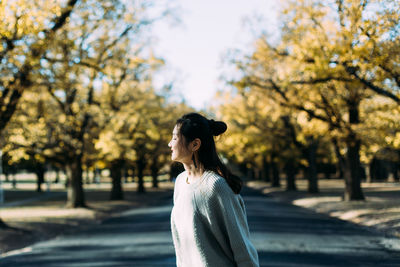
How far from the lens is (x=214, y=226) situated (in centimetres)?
259

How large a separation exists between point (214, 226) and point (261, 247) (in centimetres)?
899

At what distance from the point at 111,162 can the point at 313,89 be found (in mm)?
15592

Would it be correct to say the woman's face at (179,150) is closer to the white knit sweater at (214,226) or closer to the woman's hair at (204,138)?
the woman's hair at (204,138)

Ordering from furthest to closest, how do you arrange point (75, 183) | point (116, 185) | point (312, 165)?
point (116, 185) < point (312, 165) < point (75, 183)

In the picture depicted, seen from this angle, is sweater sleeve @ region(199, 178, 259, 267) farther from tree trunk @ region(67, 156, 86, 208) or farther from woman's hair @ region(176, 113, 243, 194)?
tree trunk @ region(67, 156, 86, 208)

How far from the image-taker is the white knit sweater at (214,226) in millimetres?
2562

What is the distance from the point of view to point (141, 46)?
26.6 m

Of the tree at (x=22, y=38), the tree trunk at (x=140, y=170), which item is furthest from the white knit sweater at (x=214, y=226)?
the tree trunk at (x=140, y=170)

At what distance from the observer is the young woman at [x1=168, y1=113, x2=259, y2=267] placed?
257cm

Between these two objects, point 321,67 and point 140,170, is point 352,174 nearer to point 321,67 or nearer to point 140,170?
point 321,67

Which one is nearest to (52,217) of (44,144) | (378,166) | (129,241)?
(44,144)

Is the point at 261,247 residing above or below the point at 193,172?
below

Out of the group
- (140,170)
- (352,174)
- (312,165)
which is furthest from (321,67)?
(140,170)

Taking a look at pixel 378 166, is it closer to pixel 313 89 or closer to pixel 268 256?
pixel 313 89
